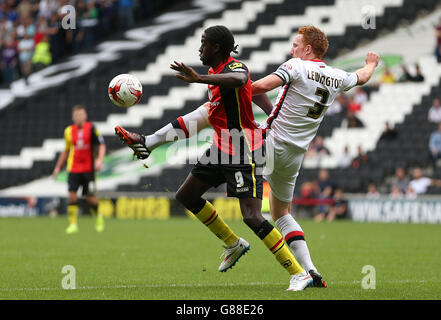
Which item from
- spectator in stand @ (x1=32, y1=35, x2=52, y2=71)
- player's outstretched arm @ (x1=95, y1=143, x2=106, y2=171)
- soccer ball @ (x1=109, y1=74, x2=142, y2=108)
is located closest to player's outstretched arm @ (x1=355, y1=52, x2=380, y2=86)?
soccer ball @ (x1=109, y1=74, x2=142, y2=108)

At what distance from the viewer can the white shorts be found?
7508 millimetres

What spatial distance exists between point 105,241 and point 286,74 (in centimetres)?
727

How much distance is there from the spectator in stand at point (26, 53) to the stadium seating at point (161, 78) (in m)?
1.57

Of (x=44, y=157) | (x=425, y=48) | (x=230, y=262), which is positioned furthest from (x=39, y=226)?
(x=425, y=48)

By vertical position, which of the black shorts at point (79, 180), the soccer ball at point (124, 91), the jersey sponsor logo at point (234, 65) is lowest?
the black shorts at point (79, 180)

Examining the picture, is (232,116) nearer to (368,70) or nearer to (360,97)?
(368,70)

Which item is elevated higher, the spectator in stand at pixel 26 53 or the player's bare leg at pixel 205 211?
the spectator in stand at pixel 26 53

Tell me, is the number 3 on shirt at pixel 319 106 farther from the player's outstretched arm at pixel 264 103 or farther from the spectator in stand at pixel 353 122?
the spectator in stand at pixel 353 122

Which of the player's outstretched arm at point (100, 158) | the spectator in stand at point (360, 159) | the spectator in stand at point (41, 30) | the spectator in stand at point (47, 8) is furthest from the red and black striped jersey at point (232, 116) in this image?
the spectator in stand at point (47, 8)

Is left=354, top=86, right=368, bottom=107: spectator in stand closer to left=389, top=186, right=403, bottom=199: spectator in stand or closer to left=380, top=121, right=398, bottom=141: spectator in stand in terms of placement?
left=380, top=121, right=398, bottom=141: spectator in stand

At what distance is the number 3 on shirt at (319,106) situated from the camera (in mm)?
7508

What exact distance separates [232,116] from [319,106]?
81 cm

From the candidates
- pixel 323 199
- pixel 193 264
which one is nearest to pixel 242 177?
pixel 193 264

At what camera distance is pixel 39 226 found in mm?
17906
